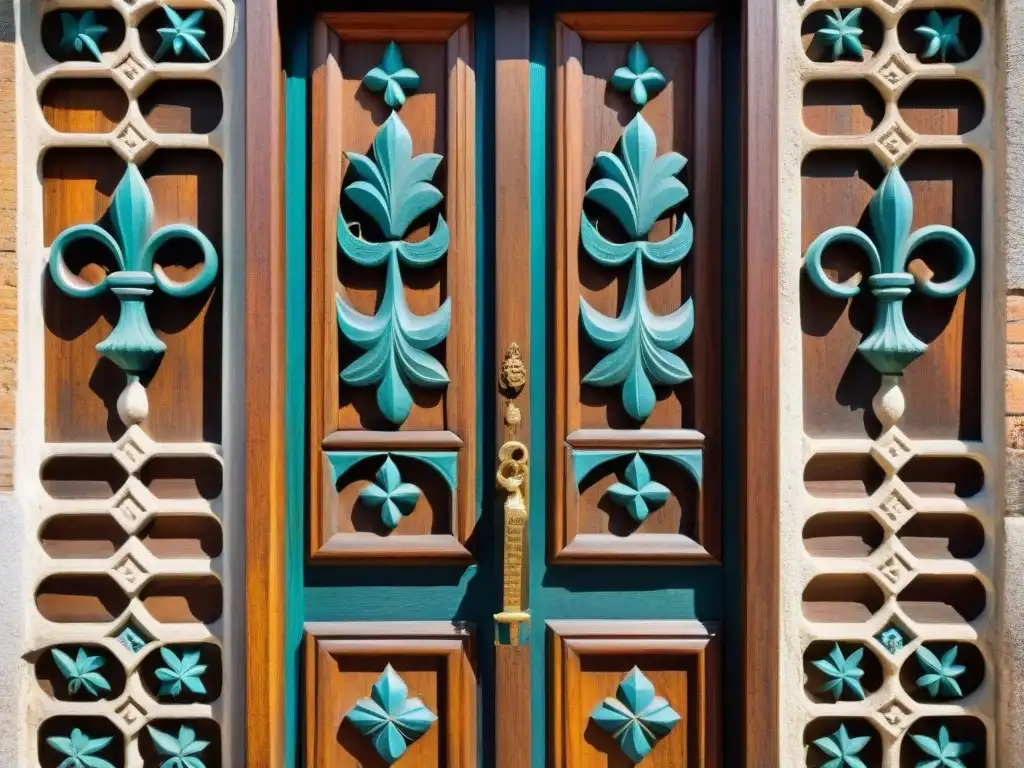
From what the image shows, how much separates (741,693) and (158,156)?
1.78m

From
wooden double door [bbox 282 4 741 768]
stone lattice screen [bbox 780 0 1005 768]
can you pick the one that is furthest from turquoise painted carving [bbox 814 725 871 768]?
wooden double door [bbox 282 4 741 768]

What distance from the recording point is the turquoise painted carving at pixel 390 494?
180 centimetres

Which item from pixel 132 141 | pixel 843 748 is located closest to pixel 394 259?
pixel 132 141

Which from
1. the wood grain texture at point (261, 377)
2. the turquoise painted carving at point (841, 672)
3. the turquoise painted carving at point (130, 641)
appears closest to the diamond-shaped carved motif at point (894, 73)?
the turquoise painted carving at point (841, 672)

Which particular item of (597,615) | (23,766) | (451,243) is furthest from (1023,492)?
(23,766)

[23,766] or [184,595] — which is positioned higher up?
[184,595]

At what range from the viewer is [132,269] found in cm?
177

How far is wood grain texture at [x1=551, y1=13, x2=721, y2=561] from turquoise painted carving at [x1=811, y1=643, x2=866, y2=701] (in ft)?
1.07

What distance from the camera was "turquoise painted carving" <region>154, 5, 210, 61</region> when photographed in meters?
1.76

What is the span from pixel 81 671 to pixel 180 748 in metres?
0.28

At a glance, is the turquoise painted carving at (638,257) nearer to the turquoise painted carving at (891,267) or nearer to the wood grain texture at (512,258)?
the wood grain texture at (512,258)

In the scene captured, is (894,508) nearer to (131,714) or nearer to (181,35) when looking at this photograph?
(131,714)

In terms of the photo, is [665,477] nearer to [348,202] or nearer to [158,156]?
[348,202]

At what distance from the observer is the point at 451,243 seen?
183 centimetres
